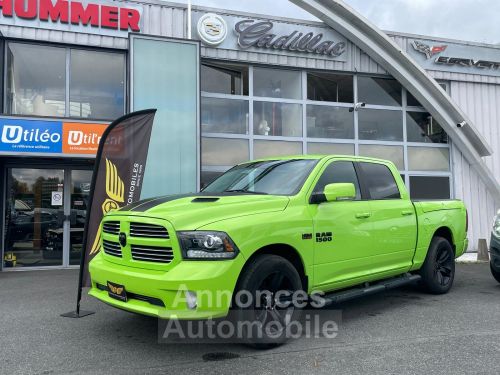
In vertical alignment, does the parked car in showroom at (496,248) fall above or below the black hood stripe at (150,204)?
below

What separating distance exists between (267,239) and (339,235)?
1125mm

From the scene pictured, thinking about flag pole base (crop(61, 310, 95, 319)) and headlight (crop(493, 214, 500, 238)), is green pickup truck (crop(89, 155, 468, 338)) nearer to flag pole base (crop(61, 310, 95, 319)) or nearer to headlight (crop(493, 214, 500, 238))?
flag pole base (crop(61, 310, 95, 319))

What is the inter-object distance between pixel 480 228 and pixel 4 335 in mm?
12219

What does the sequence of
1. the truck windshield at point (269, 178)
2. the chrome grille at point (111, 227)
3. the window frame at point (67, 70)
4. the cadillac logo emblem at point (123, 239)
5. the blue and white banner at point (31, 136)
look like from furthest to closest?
the window frame at point (67, 70) → the blue and white banner at point (31, 136) → the truck windshield at point (269, 178) → the chrome grille at point (111, 227) → the cadillac logo emblem at point (123, 239)

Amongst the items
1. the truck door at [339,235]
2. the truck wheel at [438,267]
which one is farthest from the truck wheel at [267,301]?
the truck wheel at [438,267]

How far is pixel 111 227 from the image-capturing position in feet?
15.3

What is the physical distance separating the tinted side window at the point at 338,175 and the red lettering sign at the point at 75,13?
6.79 meters

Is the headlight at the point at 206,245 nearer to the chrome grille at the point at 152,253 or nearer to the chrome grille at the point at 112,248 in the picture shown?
the chrome grille at the point at 152,253

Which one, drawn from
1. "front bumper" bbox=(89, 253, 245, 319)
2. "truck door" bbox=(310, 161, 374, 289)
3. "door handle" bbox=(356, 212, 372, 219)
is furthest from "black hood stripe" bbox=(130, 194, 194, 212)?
"door handle" bbox=(356, 212, 372, 219)

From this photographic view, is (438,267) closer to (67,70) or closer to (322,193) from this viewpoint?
(322,193)

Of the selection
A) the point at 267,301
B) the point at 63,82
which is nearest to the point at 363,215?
the point at 267,301

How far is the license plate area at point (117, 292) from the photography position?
414 cm

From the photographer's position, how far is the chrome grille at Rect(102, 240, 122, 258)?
4.49 metres

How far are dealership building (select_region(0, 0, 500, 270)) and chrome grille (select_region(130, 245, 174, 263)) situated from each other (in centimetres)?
550
